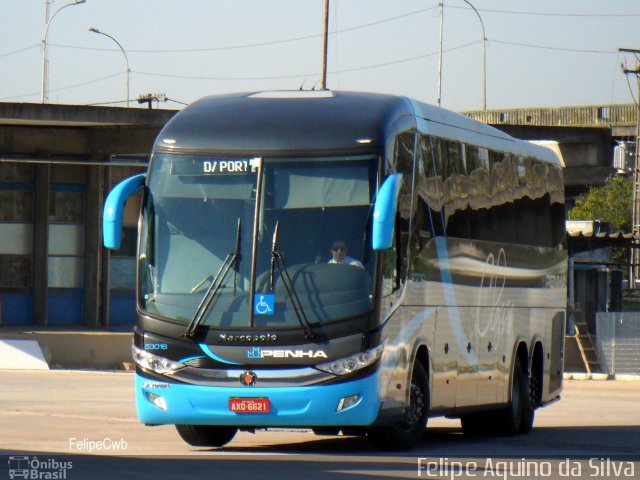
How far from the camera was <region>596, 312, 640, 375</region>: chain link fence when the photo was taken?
36844 millimetres

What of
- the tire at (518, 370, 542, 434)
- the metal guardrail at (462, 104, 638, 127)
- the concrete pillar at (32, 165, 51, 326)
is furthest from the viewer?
the metal guardrail at (462, 104, 638, 127)

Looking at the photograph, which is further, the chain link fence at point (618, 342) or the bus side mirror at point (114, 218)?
the chain link fence at point (618, 342)

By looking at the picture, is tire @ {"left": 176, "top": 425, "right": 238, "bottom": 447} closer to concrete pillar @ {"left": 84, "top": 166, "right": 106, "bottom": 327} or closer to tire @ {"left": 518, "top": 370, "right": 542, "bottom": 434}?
tire @ {"left": 518, "top": 370, "right": 542, "bottom": 434}

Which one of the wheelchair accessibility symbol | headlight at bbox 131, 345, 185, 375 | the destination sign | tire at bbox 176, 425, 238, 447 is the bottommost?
tire at bbox 176, 425, 238, 447

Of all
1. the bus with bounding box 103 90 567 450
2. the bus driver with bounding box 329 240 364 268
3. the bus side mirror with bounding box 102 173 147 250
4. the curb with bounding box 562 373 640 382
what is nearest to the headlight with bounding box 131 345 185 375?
the bus with bounding box 103 90 567 450

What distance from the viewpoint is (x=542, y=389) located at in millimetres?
20562

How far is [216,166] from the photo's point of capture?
A: 555 inches

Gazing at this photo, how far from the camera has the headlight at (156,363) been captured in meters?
13.8

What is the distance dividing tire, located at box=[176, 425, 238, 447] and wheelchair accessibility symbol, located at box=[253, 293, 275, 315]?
191cm

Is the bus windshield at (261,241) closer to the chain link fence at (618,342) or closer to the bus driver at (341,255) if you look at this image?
the bus driver at (341,255)

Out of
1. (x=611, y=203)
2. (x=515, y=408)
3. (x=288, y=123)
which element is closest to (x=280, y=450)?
(x=288, y=123)

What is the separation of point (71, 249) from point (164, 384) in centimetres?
3798

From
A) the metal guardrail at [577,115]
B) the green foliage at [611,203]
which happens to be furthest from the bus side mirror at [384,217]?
the metal guardrail at [577,115]

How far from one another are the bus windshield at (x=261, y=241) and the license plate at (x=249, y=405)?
0.68 m
